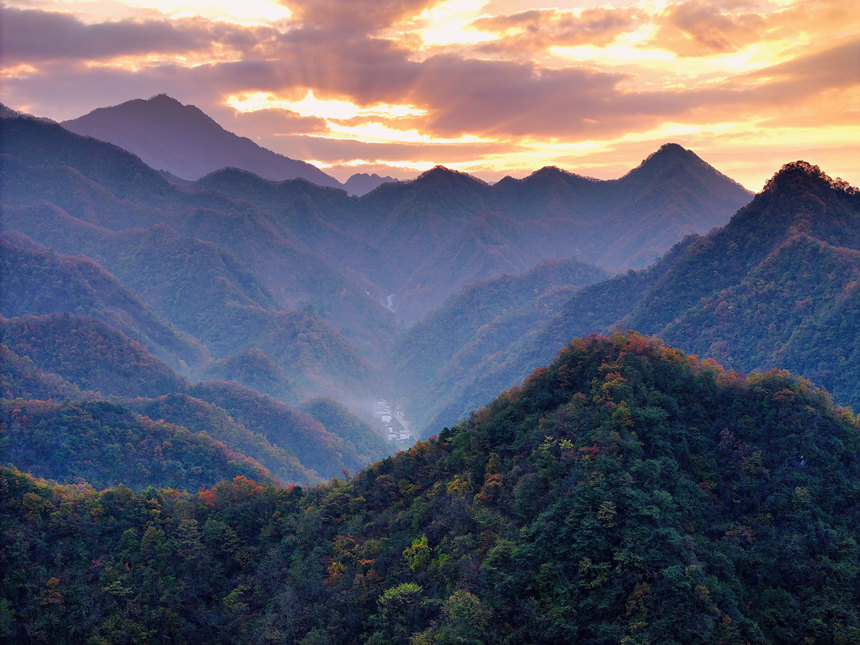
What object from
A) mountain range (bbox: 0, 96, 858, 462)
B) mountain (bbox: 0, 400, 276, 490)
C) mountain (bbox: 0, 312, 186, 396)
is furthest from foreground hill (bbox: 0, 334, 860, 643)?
mountain (bbox: 0, 312, 186, 396)

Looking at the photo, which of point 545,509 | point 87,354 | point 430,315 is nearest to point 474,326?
point 430,315

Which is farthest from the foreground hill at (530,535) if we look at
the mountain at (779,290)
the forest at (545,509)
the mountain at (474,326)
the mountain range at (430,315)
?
the mountain at (474,326)

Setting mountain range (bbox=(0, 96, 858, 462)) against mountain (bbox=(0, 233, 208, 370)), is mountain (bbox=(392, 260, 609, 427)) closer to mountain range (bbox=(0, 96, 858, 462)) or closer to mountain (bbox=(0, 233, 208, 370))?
mountain range (bbox=(0, 96, 858, 462))

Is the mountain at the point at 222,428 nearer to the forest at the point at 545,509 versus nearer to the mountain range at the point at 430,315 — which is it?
the mountain range at the point at 430,315

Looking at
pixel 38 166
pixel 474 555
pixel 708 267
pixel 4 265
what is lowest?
pixel 474 555

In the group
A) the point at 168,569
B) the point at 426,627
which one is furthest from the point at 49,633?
the point at 426,627

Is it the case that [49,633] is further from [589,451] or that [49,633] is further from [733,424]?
[733,424]
